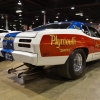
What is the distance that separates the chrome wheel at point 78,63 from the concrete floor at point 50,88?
25cm

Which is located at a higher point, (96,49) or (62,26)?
(62,26)

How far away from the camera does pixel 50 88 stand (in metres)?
3.00

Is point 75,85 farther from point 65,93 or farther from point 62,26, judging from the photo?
point 62,26

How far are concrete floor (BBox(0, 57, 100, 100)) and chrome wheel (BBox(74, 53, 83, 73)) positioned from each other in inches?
9.8

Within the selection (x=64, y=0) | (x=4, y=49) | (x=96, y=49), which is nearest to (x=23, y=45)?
(x=4, y=49)

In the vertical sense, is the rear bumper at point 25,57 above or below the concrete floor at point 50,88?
above

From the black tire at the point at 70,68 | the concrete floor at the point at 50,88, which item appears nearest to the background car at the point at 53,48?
the black tire at the point at 70,68

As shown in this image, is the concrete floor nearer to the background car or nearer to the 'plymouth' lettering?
the background car

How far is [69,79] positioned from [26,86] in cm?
108

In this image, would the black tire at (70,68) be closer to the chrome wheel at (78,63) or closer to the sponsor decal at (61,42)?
the chrome wheel at (78,63)

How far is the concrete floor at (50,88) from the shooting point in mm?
2625

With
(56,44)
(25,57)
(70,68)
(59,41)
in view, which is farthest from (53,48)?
(70,68)

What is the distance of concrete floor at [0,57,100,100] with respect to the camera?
2.62 m

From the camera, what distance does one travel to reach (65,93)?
2754 mm
